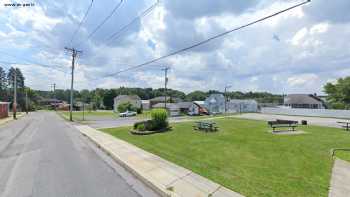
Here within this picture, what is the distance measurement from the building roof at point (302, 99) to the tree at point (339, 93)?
1728cm

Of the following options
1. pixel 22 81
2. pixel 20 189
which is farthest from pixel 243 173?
pixel 22 81

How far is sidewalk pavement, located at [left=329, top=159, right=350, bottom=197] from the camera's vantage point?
5383 mm

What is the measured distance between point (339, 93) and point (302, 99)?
2124 centimetres

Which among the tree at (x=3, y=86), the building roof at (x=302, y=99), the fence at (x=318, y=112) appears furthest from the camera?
the tree at (x=3, y=86)

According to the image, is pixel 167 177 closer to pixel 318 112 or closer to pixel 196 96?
pixel 318 112

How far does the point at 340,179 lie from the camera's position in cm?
625

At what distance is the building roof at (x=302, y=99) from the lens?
2557 inches

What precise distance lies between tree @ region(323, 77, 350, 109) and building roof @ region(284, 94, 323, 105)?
17.3 meters

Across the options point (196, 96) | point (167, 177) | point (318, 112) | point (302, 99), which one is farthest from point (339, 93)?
point (196, 96)

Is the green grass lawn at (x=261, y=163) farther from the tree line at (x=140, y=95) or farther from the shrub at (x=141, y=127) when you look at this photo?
the tree line at (x=140, y=95)

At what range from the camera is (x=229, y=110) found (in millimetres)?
62875

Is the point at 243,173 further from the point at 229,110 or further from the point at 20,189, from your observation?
the point at 229,110

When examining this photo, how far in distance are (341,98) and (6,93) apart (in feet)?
389

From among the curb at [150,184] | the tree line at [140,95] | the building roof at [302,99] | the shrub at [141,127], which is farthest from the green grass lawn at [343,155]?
the tree line at [140,95]
